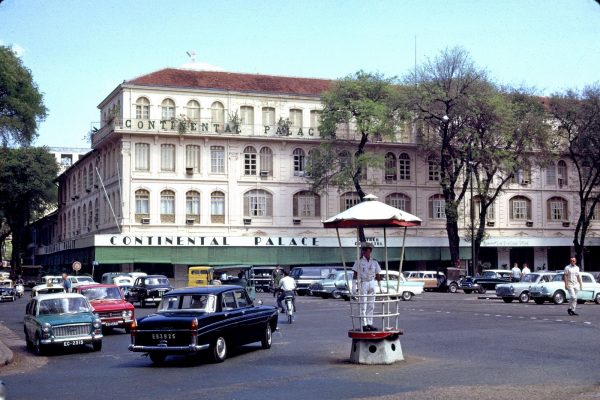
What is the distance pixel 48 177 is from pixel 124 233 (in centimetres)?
2304

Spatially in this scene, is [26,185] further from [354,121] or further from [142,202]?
[354,121]

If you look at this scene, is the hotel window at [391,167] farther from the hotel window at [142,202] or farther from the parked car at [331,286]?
the parked car at [331,286]

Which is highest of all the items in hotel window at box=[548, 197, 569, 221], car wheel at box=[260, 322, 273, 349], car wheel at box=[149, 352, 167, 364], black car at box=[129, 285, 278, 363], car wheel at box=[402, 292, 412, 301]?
hotel window at box=[548, 197, 569, 221]

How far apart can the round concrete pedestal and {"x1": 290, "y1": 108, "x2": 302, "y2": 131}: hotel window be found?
179ft

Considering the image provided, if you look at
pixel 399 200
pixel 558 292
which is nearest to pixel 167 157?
pixel 399 200

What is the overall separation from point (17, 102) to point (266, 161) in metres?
19.7

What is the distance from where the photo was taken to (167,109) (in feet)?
221

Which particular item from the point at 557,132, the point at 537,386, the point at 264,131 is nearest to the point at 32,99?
the point at 264,131

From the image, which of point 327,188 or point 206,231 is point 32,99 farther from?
point 327,188

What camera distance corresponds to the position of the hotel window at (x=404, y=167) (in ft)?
240

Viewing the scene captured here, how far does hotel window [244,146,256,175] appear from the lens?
68.7 meters

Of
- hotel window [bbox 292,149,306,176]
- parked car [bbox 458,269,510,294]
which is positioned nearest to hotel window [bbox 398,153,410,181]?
hotel window [bbox 292,149,306,176]

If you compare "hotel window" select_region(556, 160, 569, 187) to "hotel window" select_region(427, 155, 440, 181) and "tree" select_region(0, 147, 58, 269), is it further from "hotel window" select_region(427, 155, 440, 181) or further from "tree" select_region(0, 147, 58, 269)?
"tree" select_region(0, 147, 58, 269)

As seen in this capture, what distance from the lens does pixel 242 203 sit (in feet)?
225
